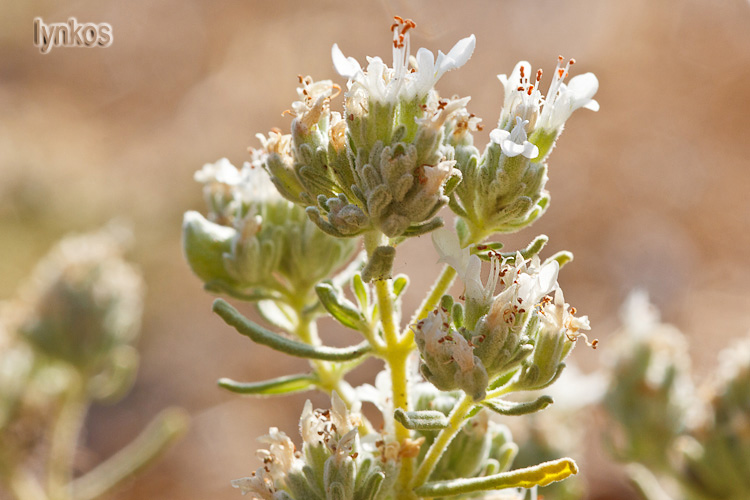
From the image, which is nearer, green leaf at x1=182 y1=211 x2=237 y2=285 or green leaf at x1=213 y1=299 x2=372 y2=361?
green leaf at x1=213 y1=299 x2=372 y2=361

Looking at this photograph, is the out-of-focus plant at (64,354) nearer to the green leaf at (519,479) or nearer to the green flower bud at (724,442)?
the green leaf at (519,479)

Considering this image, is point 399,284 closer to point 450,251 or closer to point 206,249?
point 450,251

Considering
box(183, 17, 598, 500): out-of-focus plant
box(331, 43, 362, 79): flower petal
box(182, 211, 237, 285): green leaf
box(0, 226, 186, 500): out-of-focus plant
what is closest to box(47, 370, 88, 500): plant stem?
box(0, 226, 186, 500): out-of-focus plant

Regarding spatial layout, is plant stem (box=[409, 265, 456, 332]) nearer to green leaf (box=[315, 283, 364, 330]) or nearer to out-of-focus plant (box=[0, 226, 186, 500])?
green leaf (box=[315, 283, 364, 330])

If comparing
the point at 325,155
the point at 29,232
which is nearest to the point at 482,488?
the point at 325,155

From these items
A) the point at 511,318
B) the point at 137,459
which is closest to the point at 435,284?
the point at 511,318

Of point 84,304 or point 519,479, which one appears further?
point 84,304

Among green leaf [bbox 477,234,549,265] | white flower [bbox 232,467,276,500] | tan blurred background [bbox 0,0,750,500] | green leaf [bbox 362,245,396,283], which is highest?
tan blurred background [bbox 0,0,750,500]

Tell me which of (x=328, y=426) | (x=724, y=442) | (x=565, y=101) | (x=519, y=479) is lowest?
(x=519, y=479)
